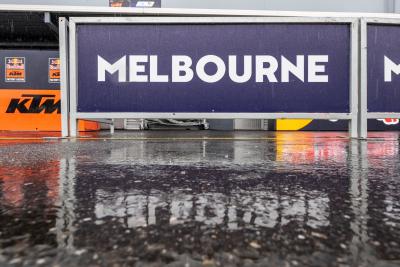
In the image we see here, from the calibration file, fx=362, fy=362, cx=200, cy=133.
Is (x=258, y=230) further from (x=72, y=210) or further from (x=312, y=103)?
(x=312, y=103)

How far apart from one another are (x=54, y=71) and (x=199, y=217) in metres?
9.12

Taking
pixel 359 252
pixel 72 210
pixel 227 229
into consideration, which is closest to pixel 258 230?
pixel 227 229

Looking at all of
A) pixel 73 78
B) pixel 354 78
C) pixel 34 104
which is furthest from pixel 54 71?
pixel 354 78

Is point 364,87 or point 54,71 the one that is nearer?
point 364,87

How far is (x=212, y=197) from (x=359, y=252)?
0.53 meters

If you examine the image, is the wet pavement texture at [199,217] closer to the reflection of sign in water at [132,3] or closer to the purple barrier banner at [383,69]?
the purple barrier banner at [383,69]

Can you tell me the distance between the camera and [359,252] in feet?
2.17

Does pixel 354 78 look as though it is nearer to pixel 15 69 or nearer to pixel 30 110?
pixel 30 110

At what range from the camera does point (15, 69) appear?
29.3ft

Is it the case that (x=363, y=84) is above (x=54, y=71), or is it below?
below

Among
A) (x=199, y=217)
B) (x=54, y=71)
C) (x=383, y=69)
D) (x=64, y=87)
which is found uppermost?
(x=54, y=71)

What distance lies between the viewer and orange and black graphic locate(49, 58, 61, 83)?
8.98 meters

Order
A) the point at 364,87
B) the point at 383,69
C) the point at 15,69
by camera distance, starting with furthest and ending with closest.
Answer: the point at 15,69
the point at 383,69
the point at 364,87

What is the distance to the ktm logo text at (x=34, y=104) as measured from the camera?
8.34 metres
